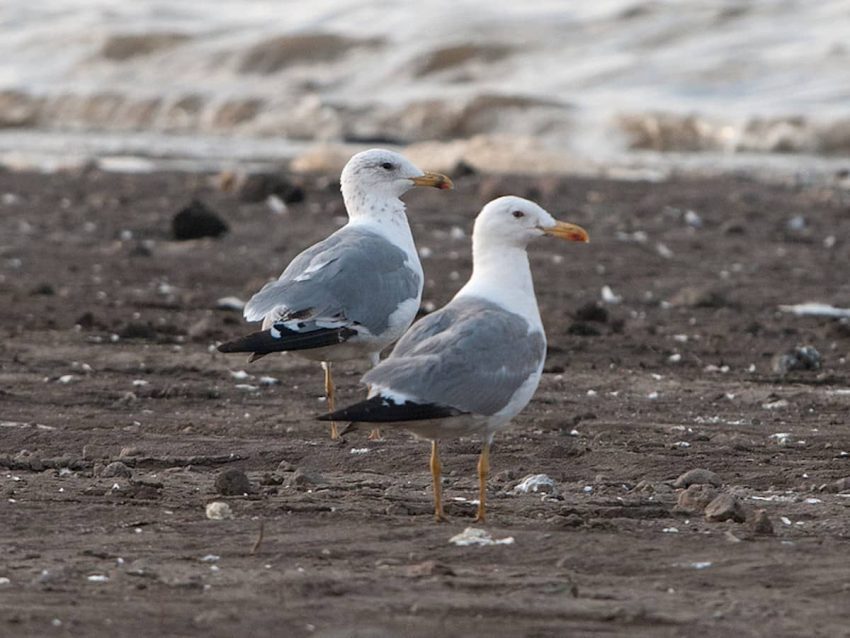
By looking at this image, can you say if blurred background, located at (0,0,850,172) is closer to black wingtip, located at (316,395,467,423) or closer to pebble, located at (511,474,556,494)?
pebble, located at (511,474,556,494)

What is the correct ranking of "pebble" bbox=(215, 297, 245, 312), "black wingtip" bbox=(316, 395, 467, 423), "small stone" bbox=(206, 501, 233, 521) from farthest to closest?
"pebble" bbox=(215, 297, 245, 312) → "small stone" bbox=(206, 501, 233, 521) → "black wingtip" bbox=(316, 395, 467, 423)

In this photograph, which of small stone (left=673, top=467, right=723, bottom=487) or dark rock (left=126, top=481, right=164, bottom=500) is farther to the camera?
small stone (left=673, top=467, right=723, bottom=487)

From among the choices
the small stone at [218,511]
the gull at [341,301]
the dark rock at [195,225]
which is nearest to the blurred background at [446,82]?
the dark rock at [195,225]

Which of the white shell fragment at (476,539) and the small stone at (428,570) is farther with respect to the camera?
the white shell fragment at (476,539)

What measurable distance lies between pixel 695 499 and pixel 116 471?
5.85 ft

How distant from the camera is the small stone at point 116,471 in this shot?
537 cm

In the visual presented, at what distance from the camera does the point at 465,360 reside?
485 cm

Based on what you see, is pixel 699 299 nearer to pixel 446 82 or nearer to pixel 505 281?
pixel 505 281

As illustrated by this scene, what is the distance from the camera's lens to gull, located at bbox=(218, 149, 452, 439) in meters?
6.17

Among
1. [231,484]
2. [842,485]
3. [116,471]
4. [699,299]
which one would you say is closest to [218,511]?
[231,484]

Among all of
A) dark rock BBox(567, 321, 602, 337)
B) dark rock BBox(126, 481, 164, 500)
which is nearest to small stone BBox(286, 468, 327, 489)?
dark rock BBox(126, 481, 164, 500)

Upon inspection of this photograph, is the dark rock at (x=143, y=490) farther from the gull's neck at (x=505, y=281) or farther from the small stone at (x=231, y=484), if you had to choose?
the gull's neck at (x=505, y=281)

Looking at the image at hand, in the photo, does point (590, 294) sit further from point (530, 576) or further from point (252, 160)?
point (252, 160)

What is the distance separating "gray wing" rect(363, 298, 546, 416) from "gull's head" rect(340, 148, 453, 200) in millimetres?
2090
